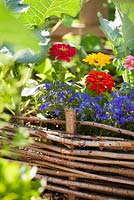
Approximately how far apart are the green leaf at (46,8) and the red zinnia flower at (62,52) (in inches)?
5.3

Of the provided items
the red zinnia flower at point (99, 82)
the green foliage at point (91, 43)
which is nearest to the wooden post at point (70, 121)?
the red zinnia flower at point (99, 82)

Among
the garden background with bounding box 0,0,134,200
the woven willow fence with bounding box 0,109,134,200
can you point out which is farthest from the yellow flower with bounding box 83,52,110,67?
the woven willow fence with bounding box 0,109,134,200

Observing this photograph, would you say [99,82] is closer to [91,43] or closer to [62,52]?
[62,52]

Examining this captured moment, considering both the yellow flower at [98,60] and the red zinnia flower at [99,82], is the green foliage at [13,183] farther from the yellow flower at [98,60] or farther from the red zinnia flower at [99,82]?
the yellow flower at [98,60]

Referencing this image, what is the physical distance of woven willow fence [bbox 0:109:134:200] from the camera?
1.24m

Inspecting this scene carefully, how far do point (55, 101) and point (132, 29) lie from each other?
41cm

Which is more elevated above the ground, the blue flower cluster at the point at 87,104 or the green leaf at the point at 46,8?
the green leaf at the point at 46,8

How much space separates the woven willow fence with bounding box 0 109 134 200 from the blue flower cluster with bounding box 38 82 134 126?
4cm

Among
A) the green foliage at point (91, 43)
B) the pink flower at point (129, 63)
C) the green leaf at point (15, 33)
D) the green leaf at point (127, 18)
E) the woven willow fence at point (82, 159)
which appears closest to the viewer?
the green leaf at point (15, 33)

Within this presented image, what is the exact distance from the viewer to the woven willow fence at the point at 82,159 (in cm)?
124

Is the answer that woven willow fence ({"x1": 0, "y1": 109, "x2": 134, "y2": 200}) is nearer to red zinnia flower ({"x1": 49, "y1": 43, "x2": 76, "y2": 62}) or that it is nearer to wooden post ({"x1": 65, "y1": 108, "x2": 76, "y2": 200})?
wooden post ({"x1": 65, "y1": 108, "x2": 76, "y2": 200})

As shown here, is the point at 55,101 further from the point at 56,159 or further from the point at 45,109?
the point at 56,159

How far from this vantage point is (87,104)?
1384 millimetres

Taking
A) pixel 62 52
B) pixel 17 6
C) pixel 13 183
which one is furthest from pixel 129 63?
pixel 13 183
